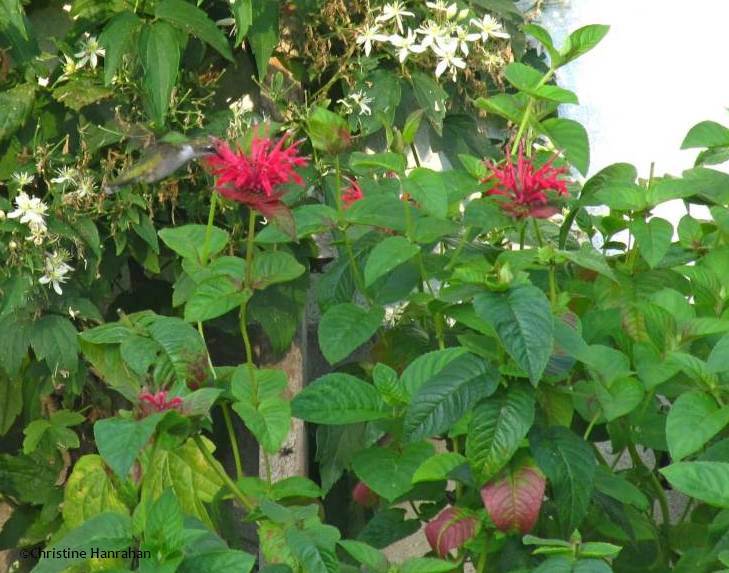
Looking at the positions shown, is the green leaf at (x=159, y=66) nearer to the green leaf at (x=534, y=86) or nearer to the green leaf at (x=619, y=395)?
the green leaf at (x=534, y=86)

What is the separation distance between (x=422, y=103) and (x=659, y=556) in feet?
3.10

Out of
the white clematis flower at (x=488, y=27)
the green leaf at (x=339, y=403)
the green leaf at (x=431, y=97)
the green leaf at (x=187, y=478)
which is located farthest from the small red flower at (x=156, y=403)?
the white clematis flower at (x=488, y=27)

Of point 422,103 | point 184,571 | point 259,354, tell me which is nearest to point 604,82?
point 422,103

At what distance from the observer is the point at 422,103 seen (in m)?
2.22

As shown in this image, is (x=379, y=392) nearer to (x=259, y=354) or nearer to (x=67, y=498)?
(x=67, y=498)

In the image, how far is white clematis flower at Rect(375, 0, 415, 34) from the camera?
2.20 meters

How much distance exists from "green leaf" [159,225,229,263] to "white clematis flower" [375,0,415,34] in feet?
2.42

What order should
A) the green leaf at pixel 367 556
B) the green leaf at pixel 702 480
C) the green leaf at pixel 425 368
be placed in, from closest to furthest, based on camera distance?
the green leaf at pixel 702 480 < the green leaf at pixel 367 556 < the green leaf at pixel 425 368

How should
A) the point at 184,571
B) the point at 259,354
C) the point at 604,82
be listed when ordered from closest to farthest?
the point at 184,571 → the point at 259,354 → the point at 604,82

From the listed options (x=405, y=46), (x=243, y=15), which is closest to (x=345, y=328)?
(x=243, y=15)

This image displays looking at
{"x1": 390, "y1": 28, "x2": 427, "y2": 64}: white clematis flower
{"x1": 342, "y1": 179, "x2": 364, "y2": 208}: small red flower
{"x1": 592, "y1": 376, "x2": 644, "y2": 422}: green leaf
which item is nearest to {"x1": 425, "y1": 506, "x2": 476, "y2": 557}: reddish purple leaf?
{"x1": 592, "y1": 376, "x2": 644, "y2": 422}: green leaf

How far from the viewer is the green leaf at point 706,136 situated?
1728 millimetres

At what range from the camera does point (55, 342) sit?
211cm

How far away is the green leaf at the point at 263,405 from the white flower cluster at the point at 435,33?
2.74 feet
